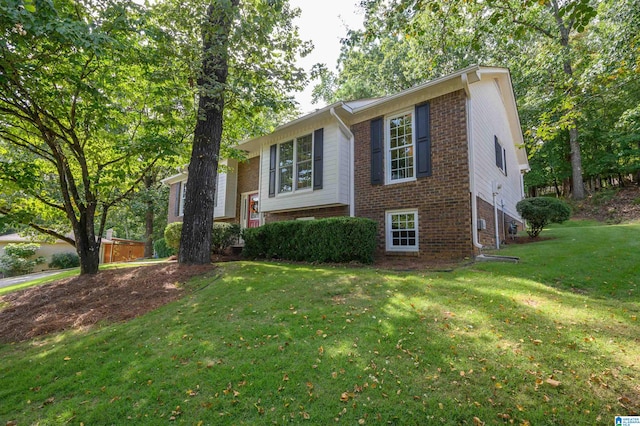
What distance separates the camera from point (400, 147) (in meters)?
9.25

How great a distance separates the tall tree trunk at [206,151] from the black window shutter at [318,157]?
11.5 feet

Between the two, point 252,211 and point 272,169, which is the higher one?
point 272,169

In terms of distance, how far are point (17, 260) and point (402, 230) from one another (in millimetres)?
23193

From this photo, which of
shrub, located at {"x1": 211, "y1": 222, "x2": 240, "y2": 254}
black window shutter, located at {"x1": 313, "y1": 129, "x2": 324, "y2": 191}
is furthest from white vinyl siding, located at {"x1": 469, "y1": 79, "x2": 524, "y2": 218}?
shrub, located at {"x1": 211, "y1": 222, "x2": 240, "y2": 254}

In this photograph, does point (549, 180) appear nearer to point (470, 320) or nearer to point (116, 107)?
point (470, 320)

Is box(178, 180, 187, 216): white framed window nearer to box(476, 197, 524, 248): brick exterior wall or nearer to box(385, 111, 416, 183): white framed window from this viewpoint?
box(385, 111, 416, 183): white framed window

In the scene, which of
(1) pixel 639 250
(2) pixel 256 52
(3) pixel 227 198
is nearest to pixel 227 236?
(3) pixel 227 198

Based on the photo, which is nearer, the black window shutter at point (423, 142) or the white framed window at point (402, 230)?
the black window shutter at point (423, 142)

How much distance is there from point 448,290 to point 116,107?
8.55 meters

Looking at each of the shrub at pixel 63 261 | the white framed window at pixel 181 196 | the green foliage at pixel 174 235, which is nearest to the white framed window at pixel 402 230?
the green foliage at pixel 174 235

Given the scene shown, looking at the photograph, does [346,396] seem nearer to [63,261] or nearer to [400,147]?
[400,147]

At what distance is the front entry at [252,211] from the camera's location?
14.0 metres

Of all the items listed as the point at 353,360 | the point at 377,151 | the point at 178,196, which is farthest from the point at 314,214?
the point at 178,196

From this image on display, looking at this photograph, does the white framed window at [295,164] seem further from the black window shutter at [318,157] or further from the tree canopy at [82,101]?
the tree canopy at [82,101]
